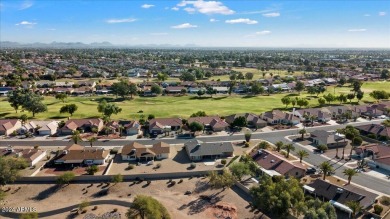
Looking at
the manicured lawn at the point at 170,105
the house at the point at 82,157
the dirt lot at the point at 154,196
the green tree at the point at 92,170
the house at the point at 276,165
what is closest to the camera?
the dirt lot at the point at 154,196

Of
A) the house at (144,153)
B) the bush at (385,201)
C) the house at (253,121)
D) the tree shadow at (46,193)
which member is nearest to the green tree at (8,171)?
the tree shadow at (46,193)

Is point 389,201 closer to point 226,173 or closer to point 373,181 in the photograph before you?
point 373,181

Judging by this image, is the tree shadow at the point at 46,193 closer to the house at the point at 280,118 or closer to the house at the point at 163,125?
the house at the point at 163,125

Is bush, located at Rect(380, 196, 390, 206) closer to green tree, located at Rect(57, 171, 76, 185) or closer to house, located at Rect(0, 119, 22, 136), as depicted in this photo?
green tree, located at Rect(57, 171, 76, 185)

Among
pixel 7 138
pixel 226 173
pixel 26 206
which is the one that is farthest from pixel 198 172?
pixel 7 138

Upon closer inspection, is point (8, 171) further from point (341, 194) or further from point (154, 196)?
point (341, 194)

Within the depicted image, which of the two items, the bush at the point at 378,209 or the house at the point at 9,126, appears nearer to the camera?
the bush at the point at 378,209
